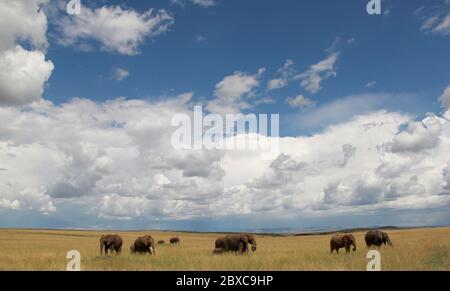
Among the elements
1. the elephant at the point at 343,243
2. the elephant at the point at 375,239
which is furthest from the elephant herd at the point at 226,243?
the elephant at the point at 375,239

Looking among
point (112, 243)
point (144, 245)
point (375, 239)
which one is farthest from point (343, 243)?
point (112, 243)

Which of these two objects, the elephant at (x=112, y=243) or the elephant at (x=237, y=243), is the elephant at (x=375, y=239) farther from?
the elephant at (x=112, y=243)

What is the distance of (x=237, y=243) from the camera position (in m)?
32.7

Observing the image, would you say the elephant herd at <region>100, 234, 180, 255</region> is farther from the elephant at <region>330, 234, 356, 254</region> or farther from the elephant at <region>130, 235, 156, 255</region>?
the elephant at <region>330, 234, 356, 254</region>

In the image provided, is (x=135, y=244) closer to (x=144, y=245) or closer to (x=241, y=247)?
(x=144, y=245)

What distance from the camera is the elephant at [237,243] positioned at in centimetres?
3191

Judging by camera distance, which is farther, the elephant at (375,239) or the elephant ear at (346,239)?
the elephant at (375,239)
